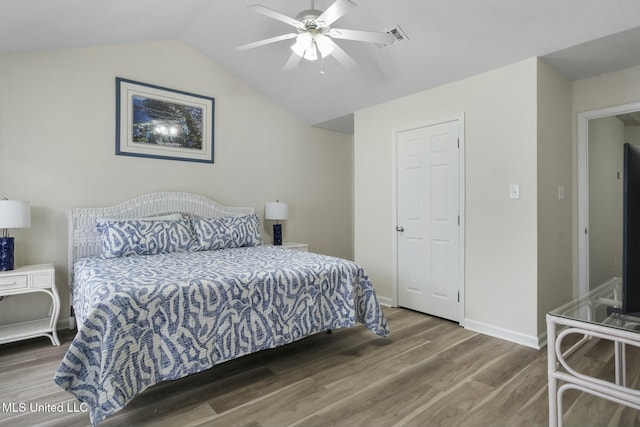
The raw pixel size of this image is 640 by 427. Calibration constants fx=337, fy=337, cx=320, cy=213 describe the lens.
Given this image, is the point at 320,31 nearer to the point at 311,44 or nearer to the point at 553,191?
the point at 311,44

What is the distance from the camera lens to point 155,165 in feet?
12.3

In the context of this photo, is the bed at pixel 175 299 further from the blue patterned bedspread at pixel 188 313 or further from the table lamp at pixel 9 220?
the table lamp at pixel 9 220

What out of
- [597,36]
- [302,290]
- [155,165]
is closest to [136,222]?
[155,165]

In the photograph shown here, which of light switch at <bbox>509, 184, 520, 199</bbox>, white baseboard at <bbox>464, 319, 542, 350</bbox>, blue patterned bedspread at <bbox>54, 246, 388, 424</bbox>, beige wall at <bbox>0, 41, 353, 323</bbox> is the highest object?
beige wall at <bbox>0, 41, 353, 323</bbox>

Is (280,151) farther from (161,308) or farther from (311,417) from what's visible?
(311,417)

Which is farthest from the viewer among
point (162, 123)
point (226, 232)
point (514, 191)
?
point (162, 123)

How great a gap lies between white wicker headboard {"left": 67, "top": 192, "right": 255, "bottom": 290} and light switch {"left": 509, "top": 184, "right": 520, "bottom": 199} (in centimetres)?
291

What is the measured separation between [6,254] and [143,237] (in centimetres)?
97

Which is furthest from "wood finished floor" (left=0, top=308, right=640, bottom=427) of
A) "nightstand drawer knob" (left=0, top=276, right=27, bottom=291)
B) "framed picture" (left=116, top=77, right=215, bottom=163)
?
"framed picture" (left=116, top=77, right=215, bottom=163)

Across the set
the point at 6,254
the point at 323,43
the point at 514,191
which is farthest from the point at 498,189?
the point at 6,254

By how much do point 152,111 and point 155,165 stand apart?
587 mm

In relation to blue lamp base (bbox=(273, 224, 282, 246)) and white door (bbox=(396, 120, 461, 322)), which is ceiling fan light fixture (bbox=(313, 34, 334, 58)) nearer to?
white door (bbox=(396, 120, 461, 322))

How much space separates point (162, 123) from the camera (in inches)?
149

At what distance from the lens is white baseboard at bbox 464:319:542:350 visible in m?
2.77
